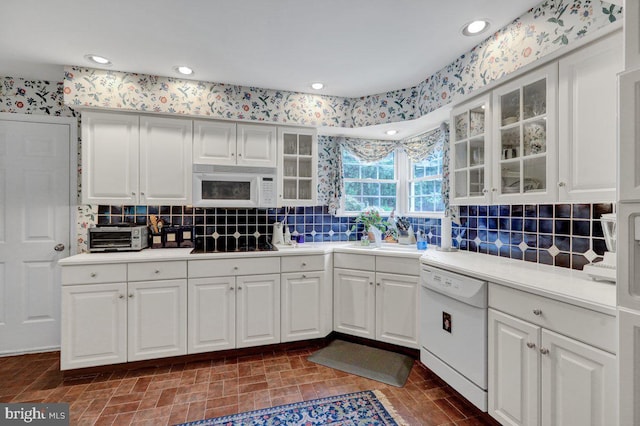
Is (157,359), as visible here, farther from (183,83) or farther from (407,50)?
(407,50)

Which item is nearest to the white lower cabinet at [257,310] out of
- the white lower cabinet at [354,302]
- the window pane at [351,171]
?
the white lower cabinet at [354,302]

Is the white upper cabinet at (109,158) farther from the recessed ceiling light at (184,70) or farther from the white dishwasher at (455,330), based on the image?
the white dishwasher at (455,330)

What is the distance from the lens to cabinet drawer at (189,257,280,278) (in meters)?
2.52

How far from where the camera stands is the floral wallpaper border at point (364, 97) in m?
1.64

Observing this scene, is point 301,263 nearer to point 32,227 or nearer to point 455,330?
point 455,330

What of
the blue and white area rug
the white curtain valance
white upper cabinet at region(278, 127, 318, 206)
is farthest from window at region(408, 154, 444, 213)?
the blue and white area rug

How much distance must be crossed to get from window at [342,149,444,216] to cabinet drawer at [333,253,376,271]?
0.77 m

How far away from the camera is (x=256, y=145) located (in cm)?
292

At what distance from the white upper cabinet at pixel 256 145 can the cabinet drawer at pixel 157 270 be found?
3.56 ft

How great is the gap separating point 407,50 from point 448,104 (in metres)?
0.55

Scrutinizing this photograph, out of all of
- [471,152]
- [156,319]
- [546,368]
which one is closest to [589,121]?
[471,152]

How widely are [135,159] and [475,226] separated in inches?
119

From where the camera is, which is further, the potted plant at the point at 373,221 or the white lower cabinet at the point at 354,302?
the potted plant at the point at 373,221

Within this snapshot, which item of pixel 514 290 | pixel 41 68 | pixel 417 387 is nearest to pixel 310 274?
pixel 417 387
